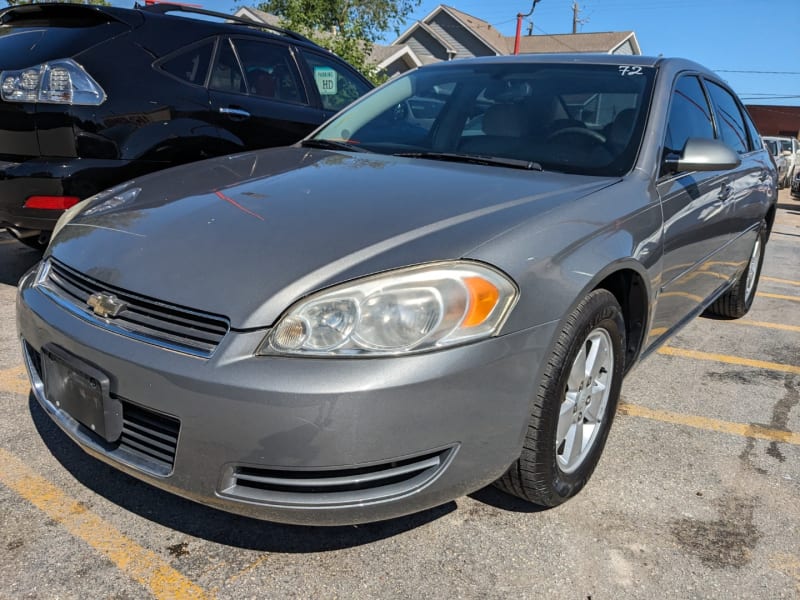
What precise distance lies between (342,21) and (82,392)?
2230 centimetres

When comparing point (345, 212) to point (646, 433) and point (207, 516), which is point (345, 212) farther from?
point (646, 433)

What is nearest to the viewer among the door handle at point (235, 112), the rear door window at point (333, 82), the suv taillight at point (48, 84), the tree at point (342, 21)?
the suv taillight at point (48, 84)

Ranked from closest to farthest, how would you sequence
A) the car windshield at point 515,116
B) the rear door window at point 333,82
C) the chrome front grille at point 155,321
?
the chrome front grille at point 155,321
the car windshield at point 515,116
the rear door window at point 333,82

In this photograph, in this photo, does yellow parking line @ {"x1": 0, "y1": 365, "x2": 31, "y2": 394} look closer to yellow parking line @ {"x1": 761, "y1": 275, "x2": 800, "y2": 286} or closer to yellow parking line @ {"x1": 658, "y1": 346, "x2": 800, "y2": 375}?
yellow parking line @ {"x1": 658, "y1": 346, "x2": 800, "y2": 375}

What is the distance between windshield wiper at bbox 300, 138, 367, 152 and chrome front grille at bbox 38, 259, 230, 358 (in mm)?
1401

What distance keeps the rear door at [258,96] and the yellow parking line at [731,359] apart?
2949 mm

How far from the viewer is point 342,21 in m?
22.3

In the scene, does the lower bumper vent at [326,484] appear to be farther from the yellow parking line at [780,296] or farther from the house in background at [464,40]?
the house in background at [464,40]

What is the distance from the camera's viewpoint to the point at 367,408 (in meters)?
1.68

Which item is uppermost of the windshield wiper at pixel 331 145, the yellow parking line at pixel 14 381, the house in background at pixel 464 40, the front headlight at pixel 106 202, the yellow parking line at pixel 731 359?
the house in background at pixel 464 40

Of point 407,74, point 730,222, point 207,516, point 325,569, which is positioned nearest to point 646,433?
point 730,222

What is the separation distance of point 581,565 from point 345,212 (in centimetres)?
129

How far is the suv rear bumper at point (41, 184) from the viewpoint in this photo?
3736 mm

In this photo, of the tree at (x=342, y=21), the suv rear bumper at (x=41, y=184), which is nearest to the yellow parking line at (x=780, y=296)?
the suv rear bumper at (x=41, y=184)
